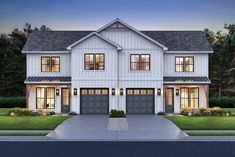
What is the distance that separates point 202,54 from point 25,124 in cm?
2000

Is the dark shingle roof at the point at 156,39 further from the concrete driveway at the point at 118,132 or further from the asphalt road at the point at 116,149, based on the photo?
the asphalt road at the point at 116,149

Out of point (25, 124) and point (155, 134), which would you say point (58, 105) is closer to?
point (25, 124)

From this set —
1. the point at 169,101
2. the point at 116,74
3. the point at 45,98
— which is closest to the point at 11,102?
the point at 45,98

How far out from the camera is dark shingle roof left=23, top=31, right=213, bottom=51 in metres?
39.1

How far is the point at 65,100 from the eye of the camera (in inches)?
1522

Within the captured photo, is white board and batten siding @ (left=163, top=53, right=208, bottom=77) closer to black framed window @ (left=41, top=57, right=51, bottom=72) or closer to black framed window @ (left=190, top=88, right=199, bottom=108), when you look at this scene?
black framed window @ (left=190, top=88, right=199, bottom=108)

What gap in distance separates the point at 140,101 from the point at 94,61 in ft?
19.3

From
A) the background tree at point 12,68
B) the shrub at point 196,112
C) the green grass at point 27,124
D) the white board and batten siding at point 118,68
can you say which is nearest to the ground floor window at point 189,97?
the white board and batten siding at point 118,68

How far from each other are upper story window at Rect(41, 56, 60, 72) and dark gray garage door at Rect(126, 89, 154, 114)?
757 cm

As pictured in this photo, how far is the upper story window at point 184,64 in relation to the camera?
38.9m

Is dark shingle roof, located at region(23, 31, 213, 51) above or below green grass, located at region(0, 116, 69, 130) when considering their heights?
above

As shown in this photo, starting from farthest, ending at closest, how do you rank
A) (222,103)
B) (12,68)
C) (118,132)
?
(12,68) → (222,103) → (118,132)

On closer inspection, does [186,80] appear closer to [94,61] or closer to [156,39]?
[156,39]

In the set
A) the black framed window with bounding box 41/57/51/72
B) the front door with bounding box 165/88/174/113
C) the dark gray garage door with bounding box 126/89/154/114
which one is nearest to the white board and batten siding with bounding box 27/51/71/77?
the black framed window with bounding box 41/57/51/72
